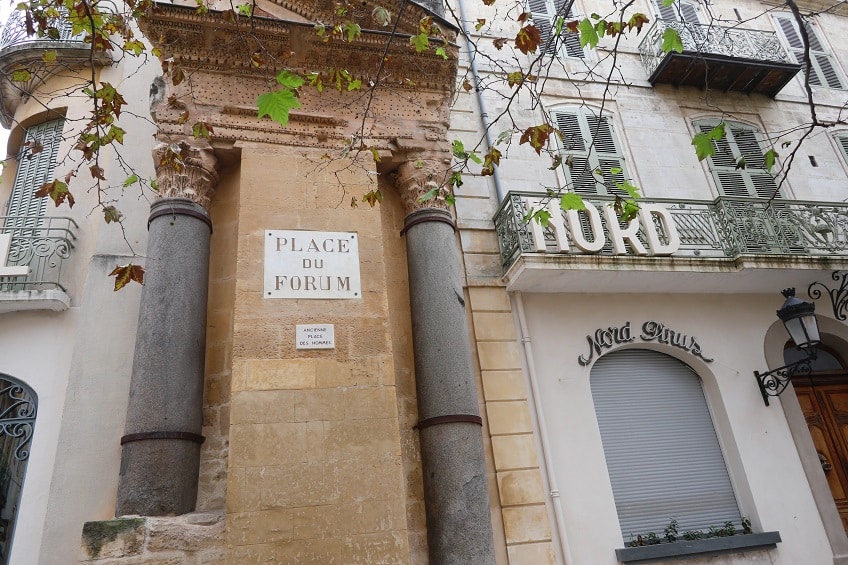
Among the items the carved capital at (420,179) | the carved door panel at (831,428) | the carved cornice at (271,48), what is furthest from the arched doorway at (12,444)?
the carved door panel at (831,428)

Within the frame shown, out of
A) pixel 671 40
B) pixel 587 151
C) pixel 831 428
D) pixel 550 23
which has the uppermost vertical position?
pixel 550 23

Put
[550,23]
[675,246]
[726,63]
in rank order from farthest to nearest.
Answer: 1. [550,23]
2. [726,63]
3. [675,246]

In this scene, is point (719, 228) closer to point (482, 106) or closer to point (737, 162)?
point (737, 162)

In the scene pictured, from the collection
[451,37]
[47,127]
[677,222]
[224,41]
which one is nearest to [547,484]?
[677,222]

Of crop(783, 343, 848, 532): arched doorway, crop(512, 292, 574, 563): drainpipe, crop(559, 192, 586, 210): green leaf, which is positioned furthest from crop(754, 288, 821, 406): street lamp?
crop(559, 192, 586, 210): green leaf

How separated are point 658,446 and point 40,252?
7.86 meters

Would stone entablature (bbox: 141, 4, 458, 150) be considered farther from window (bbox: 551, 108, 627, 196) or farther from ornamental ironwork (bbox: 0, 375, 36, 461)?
ornamental ironwork (bbox: 0, 375, 36, 461)

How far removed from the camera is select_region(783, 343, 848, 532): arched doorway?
7922mm

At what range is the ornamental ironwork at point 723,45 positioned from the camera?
10297mm

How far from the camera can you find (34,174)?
7.66m

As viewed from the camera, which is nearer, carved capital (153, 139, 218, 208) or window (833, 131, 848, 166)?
carved capital (153, 139, 218, 208)

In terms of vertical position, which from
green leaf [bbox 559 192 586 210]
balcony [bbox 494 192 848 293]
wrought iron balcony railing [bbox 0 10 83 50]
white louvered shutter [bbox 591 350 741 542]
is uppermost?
wrought iron balcony railing [bbox 0 10 83 50]

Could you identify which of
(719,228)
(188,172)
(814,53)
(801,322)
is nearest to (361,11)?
(188,172)

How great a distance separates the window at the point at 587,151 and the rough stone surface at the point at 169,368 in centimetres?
574
